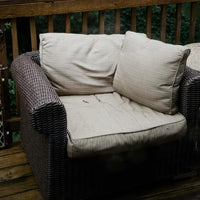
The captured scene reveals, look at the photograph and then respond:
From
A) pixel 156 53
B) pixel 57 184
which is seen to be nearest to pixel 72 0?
pixel 156 53

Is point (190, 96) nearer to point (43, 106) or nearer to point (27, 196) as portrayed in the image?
point (43, 106)

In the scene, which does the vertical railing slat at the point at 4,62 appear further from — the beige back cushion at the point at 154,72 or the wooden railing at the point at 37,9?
the beige back cushion at the point at 154,72

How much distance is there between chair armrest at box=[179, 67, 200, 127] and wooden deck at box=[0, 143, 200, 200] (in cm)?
42

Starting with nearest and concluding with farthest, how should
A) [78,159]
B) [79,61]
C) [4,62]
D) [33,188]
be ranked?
[78,159] < [33,188] < [79,61] < [4,62]

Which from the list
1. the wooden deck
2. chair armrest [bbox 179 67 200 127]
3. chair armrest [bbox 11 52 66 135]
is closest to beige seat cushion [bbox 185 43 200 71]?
chair armrest [bbox 179 67 200 127]

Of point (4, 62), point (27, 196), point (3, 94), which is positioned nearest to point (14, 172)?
point (27, 196)

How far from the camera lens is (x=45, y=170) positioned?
6.57 ft

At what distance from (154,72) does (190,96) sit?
25cm

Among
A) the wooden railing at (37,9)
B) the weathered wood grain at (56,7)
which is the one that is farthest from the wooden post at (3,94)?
the weathered wood grain at (56,7)

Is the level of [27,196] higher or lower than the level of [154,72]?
lower

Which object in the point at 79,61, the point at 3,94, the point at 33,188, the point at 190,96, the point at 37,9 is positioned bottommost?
the point at 33,188

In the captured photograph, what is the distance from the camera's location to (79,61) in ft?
8.00

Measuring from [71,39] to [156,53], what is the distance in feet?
2.00

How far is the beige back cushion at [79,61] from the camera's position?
7.86 feet
